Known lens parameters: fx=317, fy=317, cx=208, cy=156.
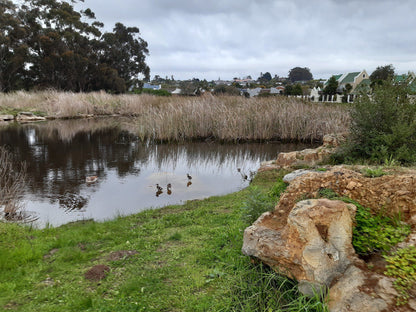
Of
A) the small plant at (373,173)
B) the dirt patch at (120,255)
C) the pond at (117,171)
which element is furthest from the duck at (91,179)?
the small plant at (373,173)

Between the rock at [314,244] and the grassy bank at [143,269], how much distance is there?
19cm

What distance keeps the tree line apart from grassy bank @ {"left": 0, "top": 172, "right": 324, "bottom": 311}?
34099 mm

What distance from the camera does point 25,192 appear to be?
25.2 ft

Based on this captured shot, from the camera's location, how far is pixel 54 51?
3612 centimetres

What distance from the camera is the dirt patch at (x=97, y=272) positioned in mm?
3525

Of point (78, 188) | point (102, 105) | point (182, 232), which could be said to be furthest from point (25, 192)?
point (102, 105)

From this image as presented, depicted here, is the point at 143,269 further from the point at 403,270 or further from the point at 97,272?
the point at 403,270

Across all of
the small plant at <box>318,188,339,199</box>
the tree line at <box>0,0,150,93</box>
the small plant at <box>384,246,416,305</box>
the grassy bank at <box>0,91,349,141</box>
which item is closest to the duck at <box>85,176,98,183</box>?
the grassy bank at <box>0,91,349,141</box>

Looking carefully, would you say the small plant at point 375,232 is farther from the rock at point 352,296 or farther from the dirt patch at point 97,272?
the dirt patch at point 97,272

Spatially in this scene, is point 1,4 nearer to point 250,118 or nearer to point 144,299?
point 250,118

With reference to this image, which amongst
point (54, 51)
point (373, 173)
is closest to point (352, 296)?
point (373, 173)

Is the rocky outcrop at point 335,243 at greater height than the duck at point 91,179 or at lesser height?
greater

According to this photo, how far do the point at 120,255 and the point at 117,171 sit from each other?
6.35 metres

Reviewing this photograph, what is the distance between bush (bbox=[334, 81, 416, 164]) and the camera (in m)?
6.41
